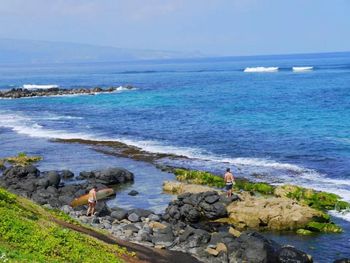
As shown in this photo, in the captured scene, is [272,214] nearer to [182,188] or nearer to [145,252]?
[182,188]

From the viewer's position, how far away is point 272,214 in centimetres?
3269

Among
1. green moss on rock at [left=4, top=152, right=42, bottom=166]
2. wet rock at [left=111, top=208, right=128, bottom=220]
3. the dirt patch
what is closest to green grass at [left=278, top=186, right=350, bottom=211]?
wet rock at [left=111, top=208, right=128, bottom=220]

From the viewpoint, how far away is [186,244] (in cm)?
2747

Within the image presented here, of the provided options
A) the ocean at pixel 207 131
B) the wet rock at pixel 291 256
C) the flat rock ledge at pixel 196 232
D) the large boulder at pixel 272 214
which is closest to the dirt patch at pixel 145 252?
the flat rock ledge at pixel 196 232

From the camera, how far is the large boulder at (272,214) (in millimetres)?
32125

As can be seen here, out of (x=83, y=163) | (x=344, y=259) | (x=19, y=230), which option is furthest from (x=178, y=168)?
(x=19, y=230)

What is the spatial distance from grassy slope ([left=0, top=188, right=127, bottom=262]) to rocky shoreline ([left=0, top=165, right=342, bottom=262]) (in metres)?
5.61

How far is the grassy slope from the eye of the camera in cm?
1758

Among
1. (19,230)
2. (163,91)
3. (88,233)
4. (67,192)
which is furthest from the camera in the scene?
(163,91)

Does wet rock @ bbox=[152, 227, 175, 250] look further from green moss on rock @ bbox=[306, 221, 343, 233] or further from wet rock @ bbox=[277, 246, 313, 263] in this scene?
green moss on rock @ bbox=[306, 221, 343, 233]

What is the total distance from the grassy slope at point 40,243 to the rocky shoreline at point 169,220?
18.4ft

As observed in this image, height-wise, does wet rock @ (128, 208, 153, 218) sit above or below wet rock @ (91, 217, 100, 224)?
below

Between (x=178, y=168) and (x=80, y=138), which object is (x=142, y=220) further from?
(x=80, y=138)

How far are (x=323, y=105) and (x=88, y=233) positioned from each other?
74.4 meters
